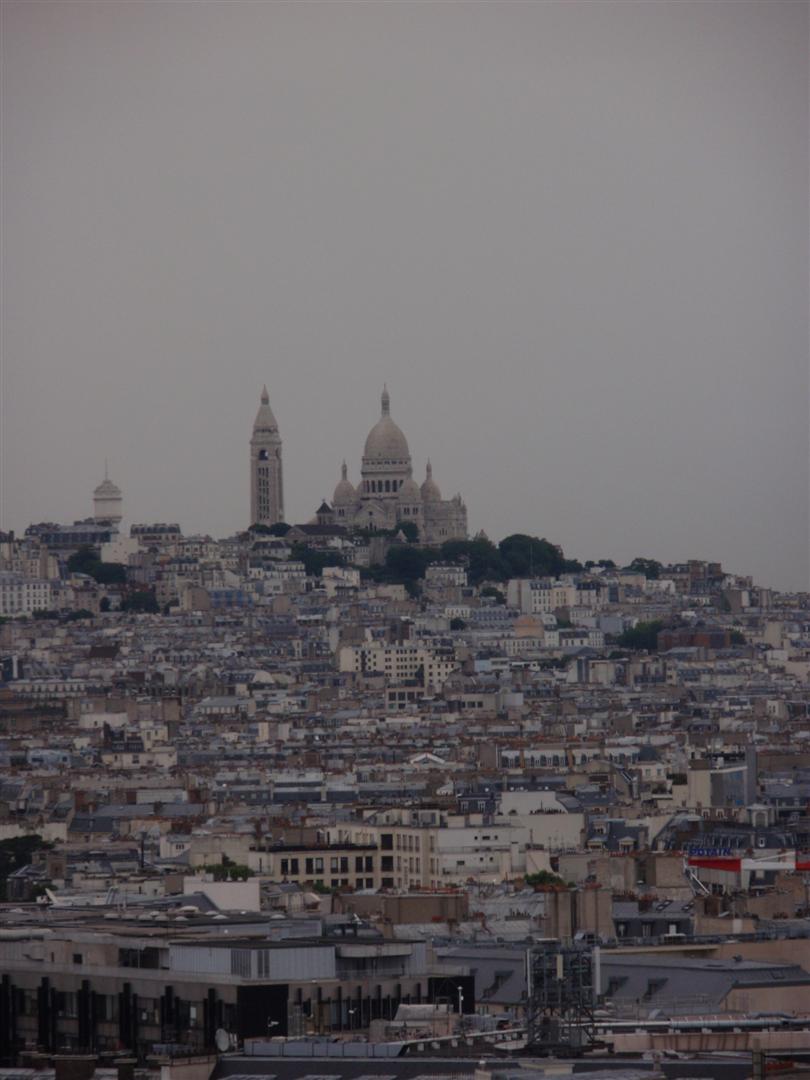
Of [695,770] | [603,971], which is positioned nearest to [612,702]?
[695,770]

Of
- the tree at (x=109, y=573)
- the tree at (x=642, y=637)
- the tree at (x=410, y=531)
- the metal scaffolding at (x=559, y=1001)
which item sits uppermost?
the tree at (x=410, y=531)

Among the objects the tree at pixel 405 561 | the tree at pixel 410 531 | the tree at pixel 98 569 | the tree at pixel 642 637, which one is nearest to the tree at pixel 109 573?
the tree at pixel 98 569

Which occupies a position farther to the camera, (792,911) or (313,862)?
(313,862)

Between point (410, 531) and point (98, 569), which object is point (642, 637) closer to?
point (98, 569)

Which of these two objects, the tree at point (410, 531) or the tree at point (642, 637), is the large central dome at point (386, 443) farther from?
the tree at point (642, 637)

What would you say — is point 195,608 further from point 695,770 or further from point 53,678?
point 695,770

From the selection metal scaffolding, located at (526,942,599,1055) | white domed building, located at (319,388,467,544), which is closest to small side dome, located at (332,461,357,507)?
white domed building, located at (319,388,467,544)

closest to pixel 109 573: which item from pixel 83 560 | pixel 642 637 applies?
pixel 83 560

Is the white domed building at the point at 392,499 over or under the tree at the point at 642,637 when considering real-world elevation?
over
